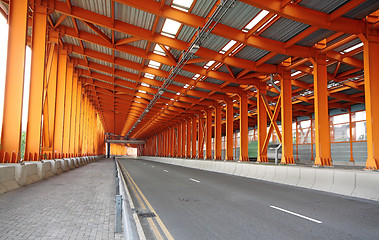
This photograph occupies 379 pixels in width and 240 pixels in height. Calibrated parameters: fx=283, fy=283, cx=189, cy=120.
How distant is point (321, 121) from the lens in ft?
56.6

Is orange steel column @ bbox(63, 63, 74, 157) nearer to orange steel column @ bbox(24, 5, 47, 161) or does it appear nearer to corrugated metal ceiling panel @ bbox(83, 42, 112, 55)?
corrugated metal ceiling panel @ bbox(83, 42, 112, 55)

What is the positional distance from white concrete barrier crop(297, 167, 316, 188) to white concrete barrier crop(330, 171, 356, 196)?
1.28 m

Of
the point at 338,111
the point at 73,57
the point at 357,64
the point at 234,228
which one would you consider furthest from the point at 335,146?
the point at 234,228

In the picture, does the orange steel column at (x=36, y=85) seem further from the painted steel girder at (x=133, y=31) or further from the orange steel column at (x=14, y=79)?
the orange steel column at (x=14, y=79)

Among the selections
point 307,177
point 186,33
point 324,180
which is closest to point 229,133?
point 186,33

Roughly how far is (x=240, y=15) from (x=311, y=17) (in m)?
3.50

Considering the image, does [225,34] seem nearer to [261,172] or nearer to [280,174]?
[280,174]

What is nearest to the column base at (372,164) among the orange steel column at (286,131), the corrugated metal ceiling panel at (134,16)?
the orange steel column at (286,131)

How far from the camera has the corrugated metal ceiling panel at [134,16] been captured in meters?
16.0

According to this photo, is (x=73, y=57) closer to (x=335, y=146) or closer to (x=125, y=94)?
(x=125, y=94)

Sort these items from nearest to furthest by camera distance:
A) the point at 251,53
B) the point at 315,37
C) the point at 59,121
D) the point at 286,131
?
the point at 315,37 < the point at 251,53 < the point at 286,131 < the point at 59,121

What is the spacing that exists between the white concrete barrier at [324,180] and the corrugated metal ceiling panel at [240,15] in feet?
27.7

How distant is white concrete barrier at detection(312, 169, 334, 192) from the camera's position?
1153 cm

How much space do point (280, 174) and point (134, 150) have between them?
489 feet
